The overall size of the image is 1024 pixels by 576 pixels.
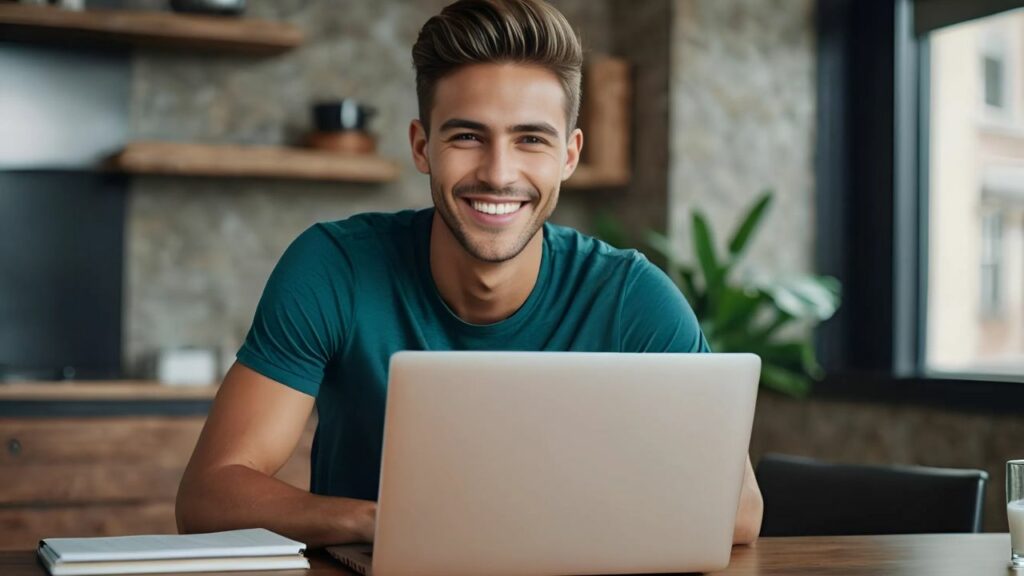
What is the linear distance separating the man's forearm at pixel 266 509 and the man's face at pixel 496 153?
504 mm

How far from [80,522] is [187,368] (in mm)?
554

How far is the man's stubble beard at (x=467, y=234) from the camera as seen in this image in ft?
6.22

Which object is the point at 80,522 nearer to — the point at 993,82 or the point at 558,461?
the point at 558,461

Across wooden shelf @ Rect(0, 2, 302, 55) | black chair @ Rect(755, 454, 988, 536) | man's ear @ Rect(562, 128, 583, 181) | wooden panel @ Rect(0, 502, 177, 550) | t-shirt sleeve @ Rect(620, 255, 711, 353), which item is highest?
wooden shelf @ Rect(0, 2, 302, 55)

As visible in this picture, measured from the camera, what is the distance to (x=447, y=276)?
6.48 ft

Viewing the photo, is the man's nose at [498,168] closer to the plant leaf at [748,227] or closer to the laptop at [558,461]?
the laptop at [558,461]

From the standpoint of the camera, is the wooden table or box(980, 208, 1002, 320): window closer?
the wooden table

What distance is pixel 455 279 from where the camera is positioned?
1.97 meters

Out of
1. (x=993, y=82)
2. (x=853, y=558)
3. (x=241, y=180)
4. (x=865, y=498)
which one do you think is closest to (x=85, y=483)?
(x=241, y=180)

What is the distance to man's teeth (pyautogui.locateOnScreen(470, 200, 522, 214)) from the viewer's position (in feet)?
6.16

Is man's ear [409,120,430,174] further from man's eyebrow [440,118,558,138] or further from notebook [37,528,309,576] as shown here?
notebook [37,528,309,576]

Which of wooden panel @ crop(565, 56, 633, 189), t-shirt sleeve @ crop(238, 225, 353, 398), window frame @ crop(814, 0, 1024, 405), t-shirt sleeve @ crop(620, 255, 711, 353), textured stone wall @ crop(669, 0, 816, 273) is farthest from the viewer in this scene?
wooden panel @ crop(565, 56, 633, 189)

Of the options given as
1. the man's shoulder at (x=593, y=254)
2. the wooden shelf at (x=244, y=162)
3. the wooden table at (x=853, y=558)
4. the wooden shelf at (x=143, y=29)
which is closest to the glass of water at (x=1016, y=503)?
the wooden table at (x=853, y=558)

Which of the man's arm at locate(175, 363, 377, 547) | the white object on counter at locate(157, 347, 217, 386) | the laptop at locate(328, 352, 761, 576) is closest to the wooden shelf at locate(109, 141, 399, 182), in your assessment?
the white object on counter at locate(157, 347, 217, 386)
